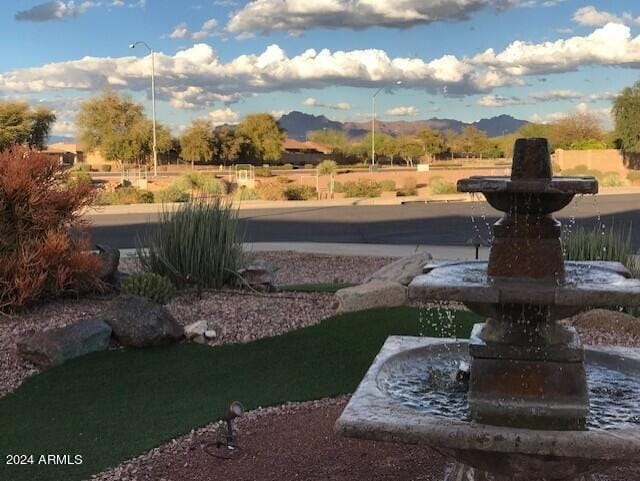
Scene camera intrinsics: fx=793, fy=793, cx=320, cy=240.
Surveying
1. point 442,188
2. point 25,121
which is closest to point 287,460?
point 442,188

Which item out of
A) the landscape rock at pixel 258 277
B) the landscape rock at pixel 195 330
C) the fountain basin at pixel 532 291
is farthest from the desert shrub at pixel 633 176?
the fountain basin at pixel 532 291

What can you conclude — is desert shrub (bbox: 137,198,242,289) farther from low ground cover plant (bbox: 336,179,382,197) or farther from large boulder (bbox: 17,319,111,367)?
low ground cover plant (bbox: 336,179,382,197)

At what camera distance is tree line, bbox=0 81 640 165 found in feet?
205

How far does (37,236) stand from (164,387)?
12.8 feet

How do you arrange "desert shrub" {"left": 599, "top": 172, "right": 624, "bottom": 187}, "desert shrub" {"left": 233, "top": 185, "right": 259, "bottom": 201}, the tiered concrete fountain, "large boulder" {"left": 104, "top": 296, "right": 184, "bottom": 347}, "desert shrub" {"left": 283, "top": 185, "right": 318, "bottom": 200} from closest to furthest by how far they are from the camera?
the tiered concrete fountain < "large boulder" {"left": 104, "top": 296, "right": 184, "bottom": 347} < "desert shrub" {"left": 233, "top": 185, "right": 259, "bottom": 201} < "desert shrub" {"left": 283, "top": 185, "right": 318, "bottom": 200} < "desert shrub" {"left": 599, "top": 172, "right": 624, "bottom": 187}

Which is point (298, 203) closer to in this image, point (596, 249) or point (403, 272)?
point (596, 249)

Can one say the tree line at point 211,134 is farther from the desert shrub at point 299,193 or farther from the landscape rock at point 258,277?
the landscape rock at point 258,277

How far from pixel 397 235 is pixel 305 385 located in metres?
15.7

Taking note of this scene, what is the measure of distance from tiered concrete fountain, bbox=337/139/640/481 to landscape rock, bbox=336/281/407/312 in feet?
16.5

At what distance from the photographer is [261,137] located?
3509 inches

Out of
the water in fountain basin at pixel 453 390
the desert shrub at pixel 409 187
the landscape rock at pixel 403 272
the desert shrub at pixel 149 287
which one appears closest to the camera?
the water in fountain basin at pixel 453 390

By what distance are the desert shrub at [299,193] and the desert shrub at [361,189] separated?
2538 mm

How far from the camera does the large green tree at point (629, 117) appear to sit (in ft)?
200

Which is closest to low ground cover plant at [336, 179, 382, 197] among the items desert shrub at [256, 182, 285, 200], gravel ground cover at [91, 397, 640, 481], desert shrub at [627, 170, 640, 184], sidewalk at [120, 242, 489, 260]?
desert shrub at [256, 182, 285, 200]
